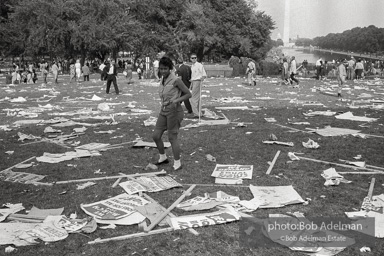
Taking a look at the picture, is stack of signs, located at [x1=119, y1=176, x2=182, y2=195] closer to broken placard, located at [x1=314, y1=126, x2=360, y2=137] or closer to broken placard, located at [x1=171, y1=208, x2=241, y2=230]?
broken placard, located at [x1=171, y1=208, x2=241, y2=230]

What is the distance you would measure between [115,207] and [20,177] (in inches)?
85.4

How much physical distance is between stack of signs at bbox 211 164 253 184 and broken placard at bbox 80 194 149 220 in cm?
131

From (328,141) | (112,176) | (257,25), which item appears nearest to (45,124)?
(112,176)

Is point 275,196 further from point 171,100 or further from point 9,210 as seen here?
point 9,210

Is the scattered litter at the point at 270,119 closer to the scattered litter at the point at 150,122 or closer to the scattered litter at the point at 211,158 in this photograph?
the scattered litter at the point at 150,122

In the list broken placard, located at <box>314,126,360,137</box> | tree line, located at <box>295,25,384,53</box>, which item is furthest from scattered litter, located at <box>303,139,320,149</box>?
tree line, located at <box>295,25,384,53</box>

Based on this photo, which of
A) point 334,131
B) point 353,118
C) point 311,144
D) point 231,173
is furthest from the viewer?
point 353,118

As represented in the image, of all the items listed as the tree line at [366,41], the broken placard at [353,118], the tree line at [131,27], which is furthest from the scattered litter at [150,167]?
the tree line at [366,41]

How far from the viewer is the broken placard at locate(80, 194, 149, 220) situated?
14.8 feet

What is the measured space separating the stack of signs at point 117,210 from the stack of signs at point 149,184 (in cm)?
27

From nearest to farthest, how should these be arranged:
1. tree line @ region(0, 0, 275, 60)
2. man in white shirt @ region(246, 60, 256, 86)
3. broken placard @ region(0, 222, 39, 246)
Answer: broken placard @ region(0, 222, 39, 246) → man in white shirt @ region(246, 60, 256, 86) → tree line @ region(0, 0, 275, 60)

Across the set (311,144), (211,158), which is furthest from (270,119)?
(211,158)

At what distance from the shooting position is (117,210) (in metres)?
4.63

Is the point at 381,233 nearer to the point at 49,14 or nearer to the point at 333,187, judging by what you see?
the point at 333,187
